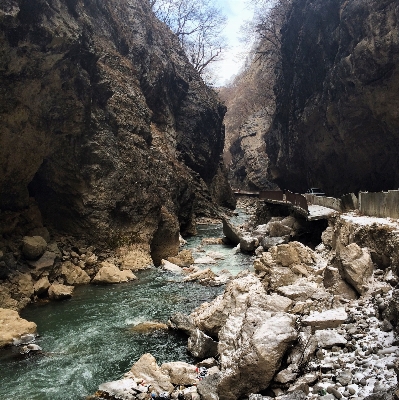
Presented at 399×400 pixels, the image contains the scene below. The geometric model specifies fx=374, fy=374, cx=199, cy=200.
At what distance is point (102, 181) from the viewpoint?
54.1 ft

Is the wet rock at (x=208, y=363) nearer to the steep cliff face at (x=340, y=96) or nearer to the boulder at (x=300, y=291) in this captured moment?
the boulder at (x=300, y=291)

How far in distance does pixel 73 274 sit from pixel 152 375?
327 inches

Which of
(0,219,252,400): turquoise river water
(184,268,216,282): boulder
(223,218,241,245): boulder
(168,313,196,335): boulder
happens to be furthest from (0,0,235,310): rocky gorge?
(168,313,196,335): boulder

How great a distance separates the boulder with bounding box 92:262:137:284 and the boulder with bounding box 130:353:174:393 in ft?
24.3

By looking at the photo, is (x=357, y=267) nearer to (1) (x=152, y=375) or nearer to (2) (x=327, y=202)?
(1) (x=152, y=375)

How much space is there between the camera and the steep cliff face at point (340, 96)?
21312 millimetres

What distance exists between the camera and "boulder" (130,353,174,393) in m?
6.39

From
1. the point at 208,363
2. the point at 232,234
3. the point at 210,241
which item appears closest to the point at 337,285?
the point at 208,363

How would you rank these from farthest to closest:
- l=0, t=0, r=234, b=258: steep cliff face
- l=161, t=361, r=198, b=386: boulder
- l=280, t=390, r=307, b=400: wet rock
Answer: l=0, t=0, r=234, b=258: steep cliff face < l=161, t=361, r=198, b=386: boulder < l=280, t=390, r=307, b=400: wet rock

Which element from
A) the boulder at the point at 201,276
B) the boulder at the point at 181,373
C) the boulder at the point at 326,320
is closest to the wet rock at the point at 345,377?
the boulder at the point at 326,320

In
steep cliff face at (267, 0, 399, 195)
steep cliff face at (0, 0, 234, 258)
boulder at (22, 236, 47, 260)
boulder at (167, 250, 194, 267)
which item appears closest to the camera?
steep cliff face at (0, 0, 234, 258)

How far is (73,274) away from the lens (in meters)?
14.0

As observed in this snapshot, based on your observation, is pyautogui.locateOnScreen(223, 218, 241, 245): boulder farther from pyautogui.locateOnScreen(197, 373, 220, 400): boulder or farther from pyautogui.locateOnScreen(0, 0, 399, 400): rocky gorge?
pyautogui.locateOnScreen(197, 373, 220, 400): boulder

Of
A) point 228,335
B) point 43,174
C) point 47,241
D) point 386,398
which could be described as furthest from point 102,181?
point 386,398
